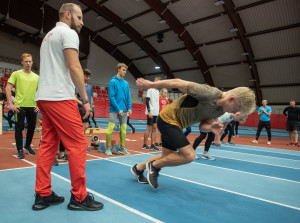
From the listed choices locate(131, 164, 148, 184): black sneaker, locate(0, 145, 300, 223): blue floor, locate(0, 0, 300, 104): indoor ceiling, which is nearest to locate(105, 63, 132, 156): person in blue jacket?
locate(0, 145, 300, 223): blue floor

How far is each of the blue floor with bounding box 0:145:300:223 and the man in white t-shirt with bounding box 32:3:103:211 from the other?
0.52ft

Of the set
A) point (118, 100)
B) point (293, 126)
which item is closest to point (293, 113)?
point (293, 126)

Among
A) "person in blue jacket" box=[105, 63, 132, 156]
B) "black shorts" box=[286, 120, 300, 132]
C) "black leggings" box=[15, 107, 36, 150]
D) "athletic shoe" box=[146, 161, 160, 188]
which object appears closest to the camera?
"athletic shoe" box=[146, 161, 160, 188]

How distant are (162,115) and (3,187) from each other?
2.19 meters

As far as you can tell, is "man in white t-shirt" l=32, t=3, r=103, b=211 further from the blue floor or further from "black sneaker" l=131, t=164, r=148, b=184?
"black sneaker" l=131, t=164, r=148, b=184

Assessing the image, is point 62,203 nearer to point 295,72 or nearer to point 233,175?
point 233,175

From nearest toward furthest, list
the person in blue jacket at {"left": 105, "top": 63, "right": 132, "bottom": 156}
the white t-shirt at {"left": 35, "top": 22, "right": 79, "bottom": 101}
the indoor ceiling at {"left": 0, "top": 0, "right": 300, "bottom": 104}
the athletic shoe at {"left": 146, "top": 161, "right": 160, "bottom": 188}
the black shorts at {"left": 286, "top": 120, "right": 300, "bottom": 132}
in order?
the white t-shirt at {"left": 35, "top": 22, "right": 79, "bottom": 101}, the athletic shoe at {"left": 146, "top": 161, "right": 160, "bottom": 188}, the person in blue jacket at {"left": 105, "top": 63, "right": 132, "bottom": 156}, the black shorts at {"left": 286, "top": 120, "right": 300, "bottom": 132}, the indoor ceiling at {"left": 0, "top": 0, "right": 300, "bottom": 104}

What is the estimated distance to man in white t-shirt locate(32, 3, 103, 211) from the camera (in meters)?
2.18

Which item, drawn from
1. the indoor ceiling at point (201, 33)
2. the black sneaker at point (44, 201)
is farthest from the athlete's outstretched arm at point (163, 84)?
the indoor ceiling at point (201, 33)

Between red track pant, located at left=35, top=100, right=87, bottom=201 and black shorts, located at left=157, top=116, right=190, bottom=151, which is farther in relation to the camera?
black shorts, located at left=157, top=116, right=190, bottom=151

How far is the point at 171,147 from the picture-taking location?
121 inches

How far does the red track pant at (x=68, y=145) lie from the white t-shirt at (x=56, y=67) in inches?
3.2

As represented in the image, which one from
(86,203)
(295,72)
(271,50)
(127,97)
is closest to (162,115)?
(86,203)

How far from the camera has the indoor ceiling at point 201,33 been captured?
1633cm
